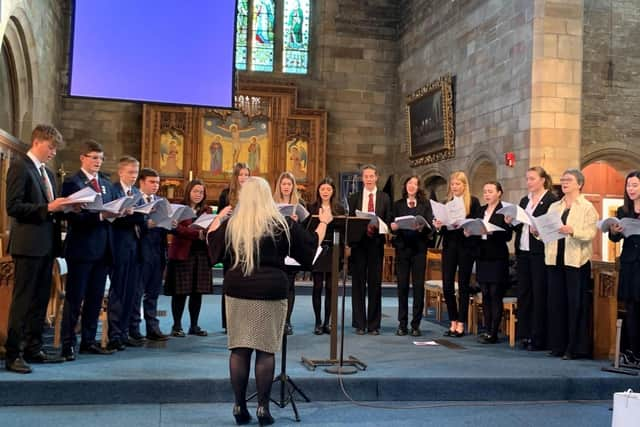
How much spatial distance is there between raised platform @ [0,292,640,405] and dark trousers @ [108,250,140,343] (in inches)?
7.2

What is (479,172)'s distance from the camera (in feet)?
33.2

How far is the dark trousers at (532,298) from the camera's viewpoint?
5125mm

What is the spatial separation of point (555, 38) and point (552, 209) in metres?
4.16

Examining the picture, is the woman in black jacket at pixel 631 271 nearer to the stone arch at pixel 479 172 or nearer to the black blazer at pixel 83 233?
the black blazer at pixel 83 233

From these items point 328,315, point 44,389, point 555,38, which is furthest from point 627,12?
point 44,389

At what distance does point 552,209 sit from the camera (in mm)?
5016

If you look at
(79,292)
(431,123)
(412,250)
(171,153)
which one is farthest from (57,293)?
(431,123)

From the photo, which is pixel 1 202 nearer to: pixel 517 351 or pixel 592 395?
pixel 517 351

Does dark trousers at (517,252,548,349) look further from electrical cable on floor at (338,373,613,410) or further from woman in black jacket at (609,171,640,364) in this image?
electrical cable on floor at (338,373,613,410)

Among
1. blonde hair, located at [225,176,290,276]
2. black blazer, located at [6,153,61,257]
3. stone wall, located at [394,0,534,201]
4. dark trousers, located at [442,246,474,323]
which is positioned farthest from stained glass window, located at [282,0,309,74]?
blonde hair, located at [225,176,290,276]

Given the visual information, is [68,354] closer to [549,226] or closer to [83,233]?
[83,233]

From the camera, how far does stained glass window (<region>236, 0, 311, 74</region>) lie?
13547mm

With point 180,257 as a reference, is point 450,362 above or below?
below

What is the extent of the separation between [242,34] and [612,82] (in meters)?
7.28
